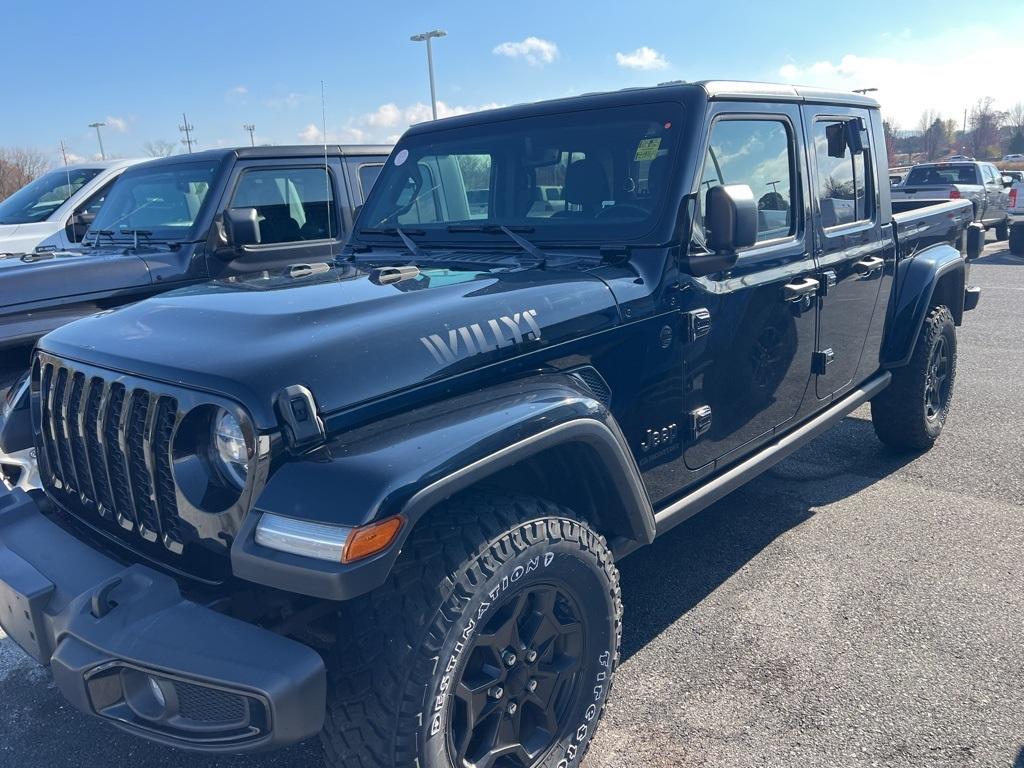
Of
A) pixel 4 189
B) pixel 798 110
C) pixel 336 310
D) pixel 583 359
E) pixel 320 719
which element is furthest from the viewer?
pixel 4 189

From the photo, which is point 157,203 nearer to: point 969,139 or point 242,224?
point 242,224

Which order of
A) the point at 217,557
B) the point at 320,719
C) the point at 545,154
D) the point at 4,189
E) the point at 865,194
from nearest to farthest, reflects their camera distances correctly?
the point at 320,719, the point at 217,557, the point at 545,154, the point at 865,194, the point at 4,189

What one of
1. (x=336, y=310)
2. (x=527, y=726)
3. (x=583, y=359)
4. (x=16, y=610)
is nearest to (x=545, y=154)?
(x=583, y=359)

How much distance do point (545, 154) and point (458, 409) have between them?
1.51m

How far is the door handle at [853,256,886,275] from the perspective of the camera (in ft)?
12.8

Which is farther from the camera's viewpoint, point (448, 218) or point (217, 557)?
point (448, 218)

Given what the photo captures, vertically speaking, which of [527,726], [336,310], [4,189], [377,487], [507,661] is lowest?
[527,726]

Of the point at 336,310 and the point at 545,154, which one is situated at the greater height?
the point at 545,154

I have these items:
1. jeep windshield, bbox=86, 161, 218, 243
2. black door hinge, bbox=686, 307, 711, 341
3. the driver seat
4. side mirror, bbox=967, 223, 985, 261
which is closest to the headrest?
the driver seat

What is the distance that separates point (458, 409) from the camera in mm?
2135

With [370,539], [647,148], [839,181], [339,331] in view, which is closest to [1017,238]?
[839,181]

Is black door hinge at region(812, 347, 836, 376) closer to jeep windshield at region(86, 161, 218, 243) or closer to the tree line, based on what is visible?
jeep windshield at region(86, 161, 218, 243)

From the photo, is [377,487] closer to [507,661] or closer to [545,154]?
[507,661]

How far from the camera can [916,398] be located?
15.5ft
